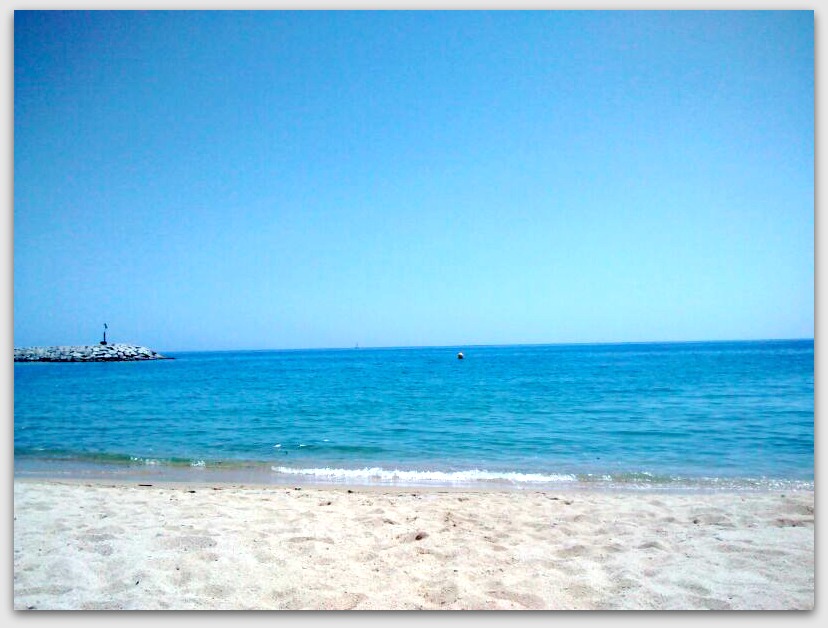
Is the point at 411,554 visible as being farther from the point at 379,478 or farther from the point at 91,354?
the point at 91,354

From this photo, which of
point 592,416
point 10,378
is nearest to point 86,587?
point 10,378

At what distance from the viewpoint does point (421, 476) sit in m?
7.32

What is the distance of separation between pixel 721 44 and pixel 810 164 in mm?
1200

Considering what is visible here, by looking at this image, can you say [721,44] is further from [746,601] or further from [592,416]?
[592,416]

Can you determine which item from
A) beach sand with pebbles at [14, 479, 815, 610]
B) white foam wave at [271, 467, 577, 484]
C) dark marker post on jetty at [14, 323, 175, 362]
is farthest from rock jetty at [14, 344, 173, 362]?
beach sand with pebbles at [14, 479, 815, 610]

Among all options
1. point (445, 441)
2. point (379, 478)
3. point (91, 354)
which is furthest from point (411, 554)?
point (91, 354)

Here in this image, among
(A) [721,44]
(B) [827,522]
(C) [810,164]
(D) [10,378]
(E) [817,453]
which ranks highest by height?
(A) [721,44]

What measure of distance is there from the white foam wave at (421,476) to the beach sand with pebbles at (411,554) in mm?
1737

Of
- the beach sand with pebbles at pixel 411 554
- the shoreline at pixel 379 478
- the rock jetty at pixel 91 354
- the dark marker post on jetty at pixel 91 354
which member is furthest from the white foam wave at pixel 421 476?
the rock jetty at pixel 91 354

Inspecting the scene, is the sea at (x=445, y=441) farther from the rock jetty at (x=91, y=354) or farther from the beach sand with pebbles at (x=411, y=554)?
the rock jetty at (x=91, y=354)

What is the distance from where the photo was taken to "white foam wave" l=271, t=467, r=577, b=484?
7.05 meters

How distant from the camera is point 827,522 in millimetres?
3758

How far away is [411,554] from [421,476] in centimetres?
356

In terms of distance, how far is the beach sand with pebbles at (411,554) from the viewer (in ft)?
10.5
